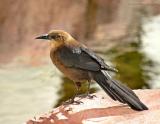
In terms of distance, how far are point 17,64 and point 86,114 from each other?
6.82 meters

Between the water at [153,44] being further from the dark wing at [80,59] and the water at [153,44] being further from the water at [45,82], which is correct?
the dark wing at [80,59]

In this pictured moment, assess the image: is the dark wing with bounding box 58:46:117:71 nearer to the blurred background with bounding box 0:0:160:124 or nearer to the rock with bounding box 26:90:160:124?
the rock with bounding box 26:90:160:124

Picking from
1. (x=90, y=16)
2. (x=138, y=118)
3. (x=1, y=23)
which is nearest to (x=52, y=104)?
(x=1, y=23)

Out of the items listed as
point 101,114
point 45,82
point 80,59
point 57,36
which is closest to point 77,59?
point 80,59

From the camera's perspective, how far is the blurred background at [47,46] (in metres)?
10.5

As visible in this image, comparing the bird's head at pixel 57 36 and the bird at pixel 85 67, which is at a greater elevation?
the bird's head at pixel 57 36

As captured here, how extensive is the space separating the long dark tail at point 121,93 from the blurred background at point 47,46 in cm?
437

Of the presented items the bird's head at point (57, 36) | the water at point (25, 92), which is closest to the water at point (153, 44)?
the water at point (25, 92)

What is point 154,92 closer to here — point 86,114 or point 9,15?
point 86,114

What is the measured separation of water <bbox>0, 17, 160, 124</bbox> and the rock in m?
4.19

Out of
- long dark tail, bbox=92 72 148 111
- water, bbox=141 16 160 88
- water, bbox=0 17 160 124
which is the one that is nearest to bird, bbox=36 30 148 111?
long dark tail, bbox=92 72 148 111

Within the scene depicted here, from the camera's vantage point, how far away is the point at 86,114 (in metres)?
5.18

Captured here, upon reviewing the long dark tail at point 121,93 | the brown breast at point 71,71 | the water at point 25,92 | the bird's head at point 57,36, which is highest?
the bird's head at point 57,36

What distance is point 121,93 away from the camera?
16.8 ft
